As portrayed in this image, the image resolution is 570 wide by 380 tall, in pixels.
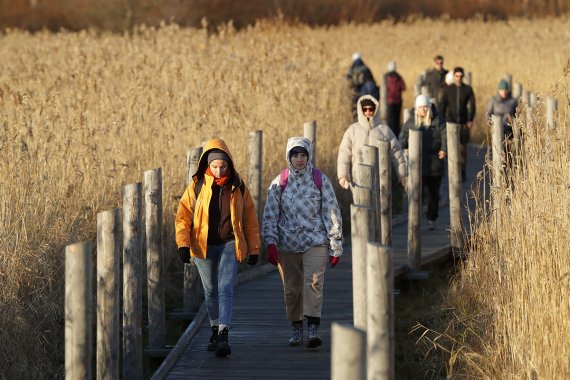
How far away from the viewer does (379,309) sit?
624 cm

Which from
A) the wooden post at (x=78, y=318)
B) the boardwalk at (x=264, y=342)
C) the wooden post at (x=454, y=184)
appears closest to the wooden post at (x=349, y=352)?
the wooden post at (x=78, y=318)

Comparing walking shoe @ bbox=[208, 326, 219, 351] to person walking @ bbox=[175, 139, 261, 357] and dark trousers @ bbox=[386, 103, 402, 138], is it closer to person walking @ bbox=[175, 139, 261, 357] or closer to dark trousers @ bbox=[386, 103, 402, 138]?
person walking @ bbox=[175, 139, 261, 357]

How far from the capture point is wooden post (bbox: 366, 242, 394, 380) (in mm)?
6066

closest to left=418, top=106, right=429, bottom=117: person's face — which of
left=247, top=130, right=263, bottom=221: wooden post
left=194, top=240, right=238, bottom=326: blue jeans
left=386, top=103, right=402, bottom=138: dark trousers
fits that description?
left=247, top=130, right=263, bottom=221: wooden post

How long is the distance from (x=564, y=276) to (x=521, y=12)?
5175 centimetres

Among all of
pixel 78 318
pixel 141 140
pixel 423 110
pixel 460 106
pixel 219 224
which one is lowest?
pixel 78 318

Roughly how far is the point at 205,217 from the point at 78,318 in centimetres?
182

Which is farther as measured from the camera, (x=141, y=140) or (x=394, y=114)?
(x=394, y=114)

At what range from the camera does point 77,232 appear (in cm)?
1062

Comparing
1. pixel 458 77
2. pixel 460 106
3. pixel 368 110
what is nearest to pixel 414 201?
pixel 368 110

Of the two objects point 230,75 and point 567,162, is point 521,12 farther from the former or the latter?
point 567,162

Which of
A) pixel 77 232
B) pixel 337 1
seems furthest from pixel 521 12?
pixel 77 232

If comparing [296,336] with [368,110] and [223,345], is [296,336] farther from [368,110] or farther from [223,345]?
[368,110]

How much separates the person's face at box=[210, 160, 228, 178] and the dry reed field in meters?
1.70
